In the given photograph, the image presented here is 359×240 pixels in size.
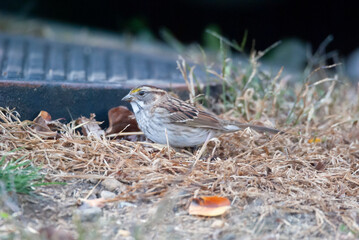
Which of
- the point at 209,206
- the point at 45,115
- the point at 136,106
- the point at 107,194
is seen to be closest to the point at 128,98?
the point at 136,106

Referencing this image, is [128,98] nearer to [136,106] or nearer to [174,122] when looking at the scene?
[136,106]

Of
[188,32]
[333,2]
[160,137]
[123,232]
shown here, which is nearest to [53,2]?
[188,32]

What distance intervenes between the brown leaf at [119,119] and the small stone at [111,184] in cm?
92

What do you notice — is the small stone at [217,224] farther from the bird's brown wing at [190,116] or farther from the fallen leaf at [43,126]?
the fallen leaf at [43,126]

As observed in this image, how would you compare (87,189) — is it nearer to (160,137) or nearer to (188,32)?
(160,137)

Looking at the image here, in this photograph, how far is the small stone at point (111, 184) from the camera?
3.25 m

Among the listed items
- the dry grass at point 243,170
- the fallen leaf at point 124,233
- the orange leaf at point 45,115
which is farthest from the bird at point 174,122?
the fallen leaf at point 124,233

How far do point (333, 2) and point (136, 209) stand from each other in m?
7.02

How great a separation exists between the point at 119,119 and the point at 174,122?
0.47 m

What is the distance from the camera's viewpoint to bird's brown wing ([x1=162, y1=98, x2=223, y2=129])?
168 inches

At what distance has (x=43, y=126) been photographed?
392 centimetres

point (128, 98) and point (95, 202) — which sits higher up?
point (128, 98)

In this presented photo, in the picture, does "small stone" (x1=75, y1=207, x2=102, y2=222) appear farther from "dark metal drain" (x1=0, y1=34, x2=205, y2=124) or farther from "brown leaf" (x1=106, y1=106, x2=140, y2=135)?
"dark metal drain" (x1=0, y1=34, x2=205, y2=124)

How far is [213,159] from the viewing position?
4.07 m
